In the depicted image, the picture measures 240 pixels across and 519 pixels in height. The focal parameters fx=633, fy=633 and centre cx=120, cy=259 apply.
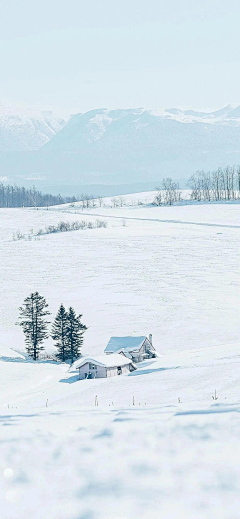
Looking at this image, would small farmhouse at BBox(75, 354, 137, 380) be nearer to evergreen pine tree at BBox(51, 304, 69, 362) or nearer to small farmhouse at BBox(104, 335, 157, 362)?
small farmhouse at BBox(104, 335, 157, 362)

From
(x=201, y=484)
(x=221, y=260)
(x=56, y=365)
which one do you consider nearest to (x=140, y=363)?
(x=56, y=365)

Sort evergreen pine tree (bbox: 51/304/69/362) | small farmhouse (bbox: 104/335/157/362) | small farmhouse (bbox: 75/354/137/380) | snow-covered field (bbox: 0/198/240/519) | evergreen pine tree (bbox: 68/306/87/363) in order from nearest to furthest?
snow-covered field (bbox: 0/198/240/519)
small farmhouse (bbox: 75/354/137/380)
small farmhouse (bbox: 104/335/157/362)
evergreen pine tree (bbox: 68/306/87/363)
evergreen pine tree (bbox: 51/304/69/362)

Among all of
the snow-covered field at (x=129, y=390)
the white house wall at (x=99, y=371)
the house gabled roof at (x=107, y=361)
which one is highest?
the snow-covered field at (x=129, y=390)

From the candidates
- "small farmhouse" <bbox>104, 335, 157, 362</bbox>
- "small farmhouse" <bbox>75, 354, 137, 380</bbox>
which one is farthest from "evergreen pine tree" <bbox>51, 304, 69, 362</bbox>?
"small farmhouse" <bbox>75, 354, 137, 380</bbox>

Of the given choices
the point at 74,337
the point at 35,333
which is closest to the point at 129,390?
the point at 74,337

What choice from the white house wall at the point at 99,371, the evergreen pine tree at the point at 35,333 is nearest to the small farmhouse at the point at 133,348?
the white house wall at the point at 99,371

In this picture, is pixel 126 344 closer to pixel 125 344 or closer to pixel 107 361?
pixel 125 344

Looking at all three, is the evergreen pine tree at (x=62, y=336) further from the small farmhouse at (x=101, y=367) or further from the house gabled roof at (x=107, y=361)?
the small farmhouse at (x=101, y=367)
